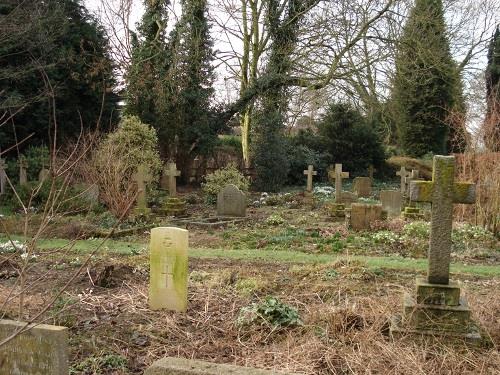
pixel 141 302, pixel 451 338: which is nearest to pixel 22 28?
pixel 141 302

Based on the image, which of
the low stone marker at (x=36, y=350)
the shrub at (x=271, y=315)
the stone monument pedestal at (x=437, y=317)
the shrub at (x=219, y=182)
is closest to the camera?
the low stone marker at (x=36, y=350)

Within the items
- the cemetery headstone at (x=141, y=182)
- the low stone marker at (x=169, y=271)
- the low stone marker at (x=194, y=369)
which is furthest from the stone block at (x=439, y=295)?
the cemetery headstone at (x=141, y=182)

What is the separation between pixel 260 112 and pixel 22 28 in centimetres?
1115

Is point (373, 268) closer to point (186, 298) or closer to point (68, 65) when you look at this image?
point (186, 298)

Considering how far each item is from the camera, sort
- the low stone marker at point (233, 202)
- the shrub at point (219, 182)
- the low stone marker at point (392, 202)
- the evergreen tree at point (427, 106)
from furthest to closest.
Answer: the evergreen tree at point (427, 106), the shrub at point (219, 182), the low stone marker at point (392, 202), the low stone marker at point (233, 202)

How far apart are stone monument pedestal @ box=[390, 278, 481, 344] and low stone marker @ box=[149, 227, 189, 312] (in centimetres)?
239

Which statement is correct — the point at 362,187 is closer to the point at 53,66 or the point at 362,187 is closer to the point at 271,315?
the point at 53,66

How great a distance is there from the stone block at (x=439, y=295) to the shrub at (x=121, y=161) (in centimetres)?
861

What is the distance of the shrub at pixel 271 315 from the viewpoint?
558 centimetres

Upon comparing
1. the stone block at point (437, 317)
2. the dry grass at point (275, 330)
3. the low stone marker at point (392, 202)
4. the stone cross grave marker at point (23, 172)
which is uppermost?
the stone cross grave marker at point (23, 172)

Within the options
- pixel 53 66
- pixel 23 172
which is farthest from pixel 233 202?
pixel 53 66

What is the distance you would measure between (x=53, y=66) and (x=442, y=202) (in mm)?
16894

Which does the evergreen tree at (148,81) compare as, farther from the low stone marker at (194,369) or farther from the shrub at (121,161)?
the low stone marker at (194,369)

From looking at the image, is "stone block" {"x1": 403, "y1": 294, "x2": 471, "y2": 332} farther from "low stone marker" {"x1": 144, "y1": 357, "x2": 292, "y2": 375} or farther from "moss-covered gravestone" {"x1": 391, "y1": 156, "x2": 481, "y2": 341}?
"low stone marker" {"x1": 144, "y1": 357, "x2": 292, "y2": 375}
